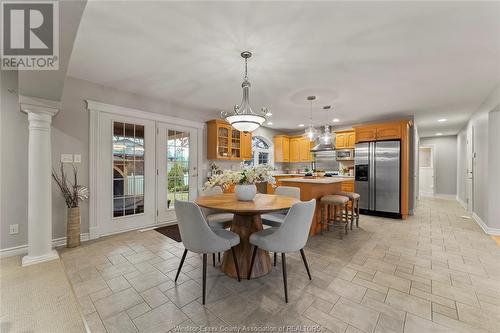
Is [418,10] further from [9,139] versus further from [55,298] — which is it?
[9,139]

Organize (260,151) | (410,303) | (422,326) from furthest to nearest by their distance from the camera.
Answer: (260,151), (410,303), (422,326)

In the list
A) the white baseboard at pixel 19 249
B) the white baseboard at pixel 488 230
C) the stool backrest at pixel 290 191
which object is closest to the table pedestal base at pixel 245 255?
the stool backrest at pixel 290 191

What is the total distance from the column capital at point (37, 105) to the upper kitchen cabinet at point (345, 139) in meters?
6.11

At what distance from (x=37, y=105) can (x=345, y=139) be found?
6.33m

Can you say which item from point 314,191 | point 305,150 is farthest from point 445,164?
point 314,191

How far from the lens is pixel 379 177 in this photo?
511cm

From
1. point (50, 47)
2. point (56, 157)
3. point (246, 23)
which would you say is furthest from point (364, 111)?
point (56, 157)

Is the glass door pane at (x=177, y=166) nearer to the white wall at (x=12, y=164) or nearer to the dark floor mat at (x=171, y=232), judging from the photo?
the dark floor mat at (x=171, y=232)

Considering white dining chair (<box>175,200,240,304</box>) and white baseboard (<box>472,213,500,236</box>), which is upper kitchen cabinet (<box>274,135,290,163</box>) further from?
white dining chair (<box>175,200,240,304</box>)

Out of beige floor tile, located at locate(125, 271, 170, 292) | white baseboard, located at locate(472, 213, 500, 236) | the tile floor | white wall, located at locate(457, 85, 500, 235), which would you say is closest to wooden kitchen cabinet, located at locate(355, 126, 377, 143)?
white wall, located at locate(457, 85, 500, 235)

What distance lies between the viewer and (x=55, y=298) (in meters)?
1.90

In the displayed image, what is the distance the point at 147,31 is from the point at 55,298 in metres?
2.57

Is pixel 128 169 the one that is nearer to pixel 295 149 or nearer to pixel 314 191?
pixel 314 191

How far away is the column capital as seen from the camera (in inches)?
96.7
